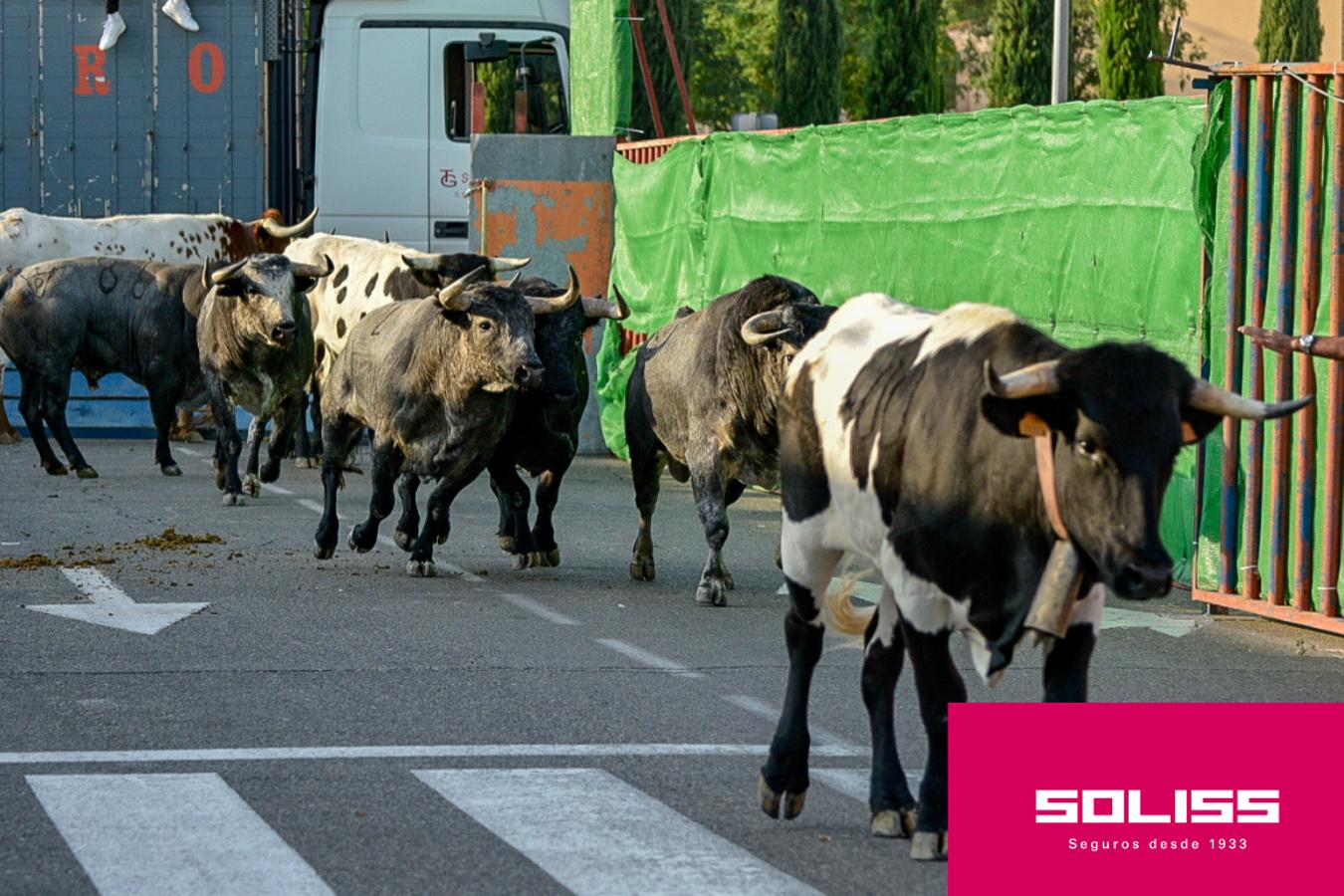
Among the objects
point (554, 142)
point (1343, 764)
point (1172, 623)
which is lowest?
point (1172, 623)

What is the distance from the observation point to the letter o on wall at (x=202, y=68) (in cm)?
2498

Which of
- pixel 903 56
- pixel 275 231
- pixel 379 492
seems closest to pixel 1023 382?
pixel 379 492

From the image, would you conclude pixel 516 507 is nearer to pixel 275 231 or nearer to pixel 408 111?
pixel 275 231

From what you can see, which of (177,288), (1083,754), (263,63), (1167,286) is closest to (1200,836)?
(1083,754)

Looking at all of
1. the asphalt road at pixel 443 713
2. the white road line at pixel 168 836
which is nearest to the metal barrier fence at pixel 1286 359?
the asphalt road at pixel 443 713

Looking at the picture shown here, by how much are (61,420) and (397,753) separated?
12.3 metres

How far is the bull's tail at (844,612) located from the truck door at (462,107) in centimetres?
1620

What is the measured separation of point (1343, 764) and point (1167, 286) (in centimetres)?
692

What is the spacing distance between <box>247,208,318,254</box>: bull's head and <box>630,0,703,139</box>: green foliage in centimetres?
1944

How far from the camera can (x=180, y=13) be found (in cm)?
2473

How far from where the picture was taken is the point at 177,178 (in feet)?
82.3

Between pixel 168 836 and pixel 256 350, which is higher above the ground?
pixel 256 350

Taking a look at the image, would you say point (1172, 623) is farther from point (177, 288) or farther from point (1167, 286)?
point (177, 288)

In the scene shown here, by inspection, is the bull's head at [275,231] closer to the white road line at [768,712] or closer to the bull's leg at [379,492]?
the bull's leg at [379,492]
